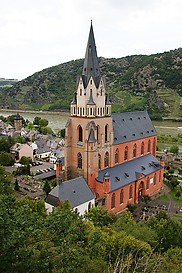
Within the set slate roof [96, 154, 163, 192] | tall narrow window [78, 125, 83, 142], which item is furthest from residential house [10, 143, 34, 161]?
tall narrow window [78, 125, 83, 142]

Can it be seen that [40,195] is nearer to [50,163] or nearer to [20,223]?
[50,163]

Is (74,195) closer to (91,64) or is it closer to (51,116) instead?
(91,64)

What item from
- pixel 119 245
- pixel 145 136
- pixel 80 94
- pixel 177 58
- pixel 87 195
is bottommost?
pixel 87 195

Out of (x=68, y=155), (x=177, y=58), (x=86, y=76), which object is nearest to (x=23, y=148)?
(x=68, y=155)

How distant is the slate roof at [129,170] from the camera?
41025 mm

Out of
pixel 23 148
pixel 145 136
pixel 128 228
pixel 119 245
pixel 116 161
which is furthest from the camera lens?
pixel 23 148

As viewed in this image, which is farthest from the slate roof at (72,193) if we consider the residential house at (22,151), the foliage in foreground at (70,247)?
the residential house at (22,151)

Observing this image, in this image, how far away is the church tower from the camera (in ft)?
128

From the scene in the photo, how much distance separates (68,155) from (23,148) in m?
30.3

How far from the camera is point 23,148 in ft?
227

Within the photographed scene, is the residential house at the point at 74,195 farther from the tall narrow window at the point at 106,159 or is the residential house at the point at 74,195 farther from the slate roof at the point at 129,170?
the tall narrow window at the point at 106,159

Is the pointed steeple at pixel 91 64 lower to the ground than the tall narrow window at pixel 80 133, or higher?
higher

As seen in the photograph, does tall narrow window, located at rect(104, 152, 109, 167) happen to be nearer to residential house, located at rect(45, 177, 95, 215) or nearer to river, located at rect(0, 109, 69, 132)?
residential house, located at rect(45, 177, 95, 215)

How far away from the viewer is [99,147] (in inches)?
1608
